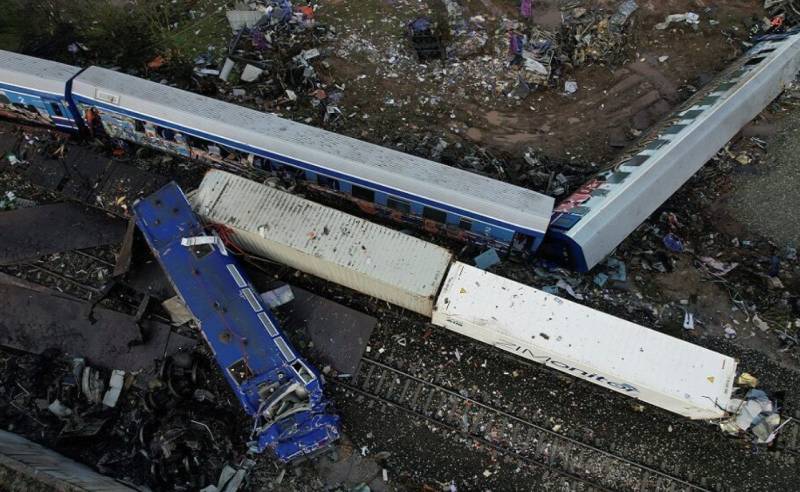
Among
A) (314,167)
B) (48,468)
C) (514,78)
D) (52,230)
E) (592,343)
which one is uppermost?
(514,78)

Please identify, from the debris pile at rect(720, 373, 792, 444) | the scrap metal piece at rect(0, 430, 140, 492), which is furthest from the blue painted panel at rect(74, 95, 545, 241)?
the scrap metal piece at rect(0, 430, 140, 492)

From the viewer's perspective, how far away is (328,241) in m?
12.6

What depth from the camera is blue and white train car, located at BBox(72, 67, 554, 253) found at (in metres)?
13.2

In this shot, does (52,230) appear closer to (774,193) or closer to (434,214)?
(434,214)

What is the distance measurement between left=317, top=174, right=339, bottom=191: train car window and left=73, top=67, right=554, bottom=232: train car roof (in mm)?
540

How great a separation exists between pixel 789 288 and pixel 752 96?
5.73 meters

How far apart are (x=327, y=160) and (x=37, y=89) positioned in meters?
8.41

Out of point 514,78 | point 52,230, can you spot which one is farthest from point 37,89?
point 514,78

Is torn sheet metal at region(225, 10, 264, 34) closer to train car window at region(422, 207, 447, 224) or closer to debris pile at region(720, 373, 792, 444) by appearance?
train car window at region(422, 207, 447, 224)

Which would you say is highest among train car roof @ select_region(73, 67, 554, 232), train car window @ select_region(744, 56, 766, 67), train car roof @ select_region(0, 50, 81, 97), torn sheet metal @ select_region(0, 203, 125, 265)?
train car window @ select_region(744, 56, 766, 67)

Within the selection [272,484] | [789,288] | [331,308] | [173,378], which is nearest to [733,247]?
[789,288]

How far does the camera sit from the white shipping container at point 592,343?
36.8ft

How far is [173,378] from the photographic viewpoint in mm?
12883

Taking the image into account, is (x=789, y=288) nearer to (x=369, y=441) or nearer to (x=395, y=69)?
(x=369, y=441)
